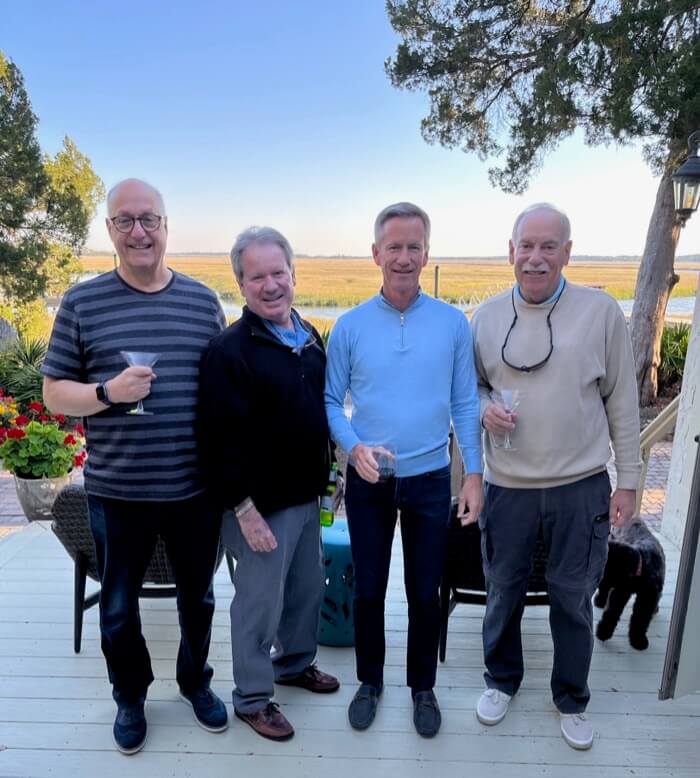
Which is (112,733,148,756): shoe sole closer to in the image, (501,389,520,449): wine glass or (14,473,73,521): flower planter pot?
(501,389,520,449): wine glass

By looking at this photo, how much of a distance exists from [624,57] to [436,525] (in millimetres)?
7864

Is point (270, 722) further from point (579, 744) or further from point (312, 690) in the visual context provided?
point (579, 744)

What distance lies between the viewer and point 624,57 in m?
7.39

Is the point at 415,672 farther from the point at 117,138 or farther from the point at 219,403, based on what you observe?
the point at 117,138

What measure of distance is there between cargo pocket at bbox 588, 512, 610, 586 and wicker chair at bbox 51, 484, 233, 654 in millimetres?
1474

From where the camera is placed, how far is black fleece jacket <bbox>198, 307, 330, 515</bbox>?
6.01 ft

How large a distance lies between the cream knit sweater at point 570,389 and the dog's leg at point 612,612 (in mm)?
898

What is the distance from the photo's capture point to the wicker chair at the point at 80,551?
8.17 ft

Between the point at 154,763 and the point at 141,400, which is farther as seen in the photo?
the point at 154,763

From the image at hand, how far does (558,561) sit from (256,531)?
1057 mm

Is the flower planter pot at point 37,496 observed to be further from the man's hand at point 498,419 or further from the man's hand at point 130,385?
the man's hand at point 498,419

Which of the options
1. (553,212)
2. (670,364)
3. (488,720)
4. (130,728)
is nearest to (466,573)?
(488,720)

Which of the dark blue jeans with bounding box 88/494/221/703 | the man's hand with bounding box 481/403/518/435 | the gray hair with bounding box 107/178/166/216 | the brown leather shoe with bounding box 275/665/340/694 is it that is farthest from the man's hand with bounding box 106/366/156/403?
the brown leather shoe with bounding box 275/665/340/694

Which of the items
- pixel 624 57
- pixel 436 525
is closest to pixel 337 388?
pixel 436 525
